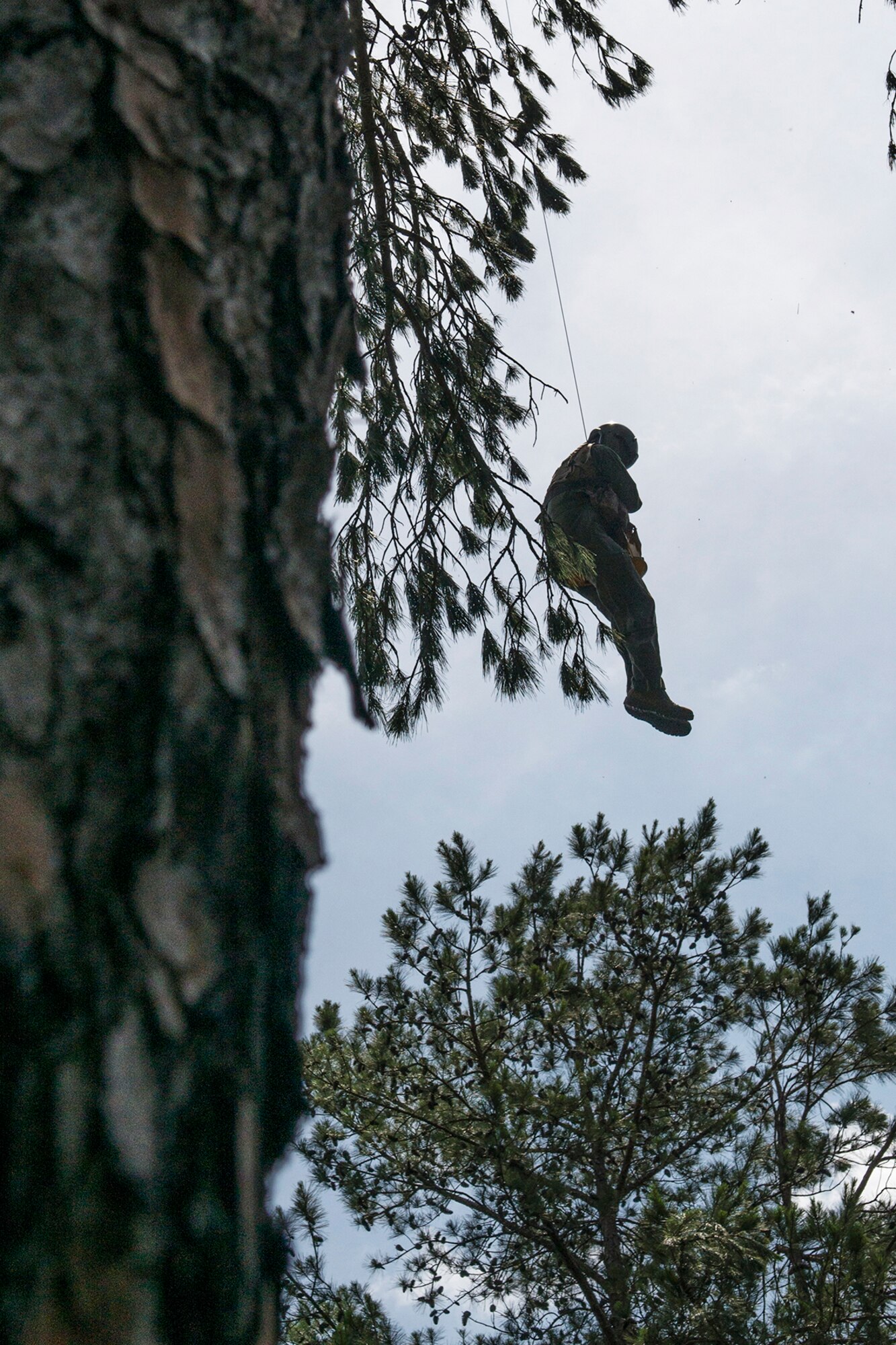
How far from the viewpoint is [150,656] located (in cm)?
57

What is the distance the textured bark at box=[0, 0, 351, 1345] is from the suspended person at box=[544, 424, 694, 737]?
16.9ft

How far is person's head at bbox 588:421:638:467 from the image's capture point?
6113 mm

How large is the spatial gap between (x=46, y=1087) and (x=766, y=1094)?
532 cm

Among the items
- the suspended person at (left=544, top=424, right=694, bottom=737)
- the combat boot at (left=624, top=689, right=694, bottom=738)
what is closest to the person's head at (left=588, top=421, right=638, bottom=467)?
the suspended person at (left=544, top=424, right=694, bottom=737)

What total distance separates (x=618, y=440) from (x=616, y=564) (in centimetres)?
78

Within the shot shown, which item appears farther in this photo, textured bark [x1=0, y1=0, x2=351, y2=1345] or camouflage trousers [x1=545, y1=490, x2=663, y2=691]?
camouflage trousers [x1=545, y1=490, x2=663, y2=691]

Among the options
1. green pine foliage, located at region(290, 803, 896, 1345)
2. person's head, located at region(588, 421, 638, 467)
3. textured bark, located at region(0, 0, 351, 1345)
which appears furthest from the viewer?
person's head, located at region(588, 421, 638, 467)

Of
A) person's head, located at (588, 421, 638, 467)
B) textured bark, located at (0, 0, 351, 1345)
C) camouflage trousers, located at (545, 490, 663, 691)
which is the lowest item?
textured bark, located at (0, 0, 351, 1345)

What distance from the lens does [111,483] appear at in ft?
1.89

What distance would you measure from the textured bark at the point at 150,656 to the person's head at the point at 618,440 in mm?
5520

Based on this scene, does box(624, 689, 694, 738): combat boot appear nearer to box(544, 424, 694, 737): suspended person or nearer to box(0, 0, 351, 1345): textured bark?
box(544, 424, 694, 737): suspended person

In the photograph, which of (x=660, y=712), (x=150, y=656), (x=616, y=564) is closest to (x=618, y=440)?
(x=616, y=564)

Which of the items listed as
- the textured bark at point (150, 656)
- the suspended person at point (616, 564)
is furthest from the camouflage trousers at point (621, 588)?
the textured bark at point (150, 656)

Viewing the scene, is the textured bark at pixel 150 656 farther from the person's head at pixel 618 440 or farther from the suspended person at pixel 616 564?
the person's head at pixel 618 440
